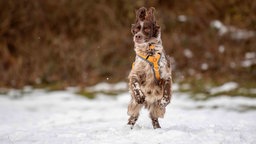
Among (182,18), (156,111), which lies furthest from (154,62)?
(182,18)

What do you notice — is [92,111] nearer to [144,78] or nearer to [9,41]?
[144,78]

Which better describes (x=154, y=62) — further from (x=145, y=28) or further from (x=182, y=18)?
(x=182, y=18)

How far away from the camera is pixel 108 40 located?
57.5 feet

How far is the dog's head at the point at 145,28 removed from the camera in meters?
5.81

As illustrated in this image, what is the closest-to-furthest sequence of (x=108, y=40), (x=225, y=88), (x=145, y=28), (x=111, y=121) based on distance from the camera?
(x=145, y=28), (x=111, y=121), (x=225, y=88), (x=108, y=40)

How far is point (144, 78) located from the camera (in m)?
5.99

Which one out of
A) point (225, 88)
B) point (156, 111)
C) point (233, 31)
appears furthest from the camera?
point (233, 31)

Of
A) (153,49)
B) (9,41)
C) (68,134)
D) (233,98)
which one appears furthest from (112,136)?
(9,41)

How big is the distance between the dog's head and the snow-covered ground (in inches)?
50.8

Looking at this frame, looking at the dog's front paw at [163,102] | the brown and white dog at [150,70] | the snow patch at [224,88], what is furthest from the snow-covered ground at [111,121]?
the snow patch at [224,88]

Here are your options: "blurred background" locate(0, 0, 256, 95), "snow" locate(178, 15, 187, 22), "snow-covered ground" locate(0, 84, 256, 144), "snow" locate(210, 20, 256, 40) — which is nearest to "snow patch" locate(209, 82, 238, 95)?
"blurred background" locate(0, 0, 256, 95)

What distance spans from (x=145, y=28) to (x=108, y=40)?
1177 centimetres

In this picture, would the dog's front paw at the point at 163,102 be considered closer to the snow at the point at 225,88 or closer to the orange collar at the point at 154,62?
the orange collar at the point at 154,62

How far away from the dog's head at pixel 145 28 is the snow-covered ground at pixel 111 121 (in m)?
1.29
